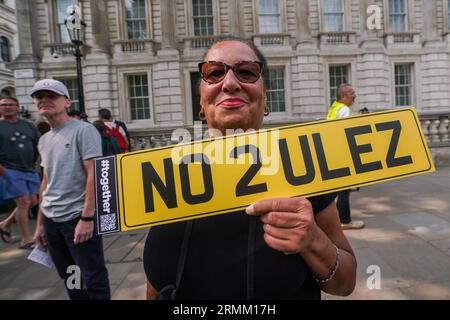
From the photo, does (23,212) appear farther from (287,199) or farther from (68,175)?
(287,199)

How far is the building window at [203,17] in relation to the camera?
16094mm

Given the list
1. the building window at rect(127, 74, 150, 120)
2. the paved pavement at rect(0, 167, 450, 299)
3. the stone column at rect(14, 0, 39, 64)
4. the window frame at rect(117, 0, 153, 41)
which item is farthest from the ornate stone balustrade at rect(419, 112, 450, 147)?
the stone column at rect(14, 0, 39, 64)

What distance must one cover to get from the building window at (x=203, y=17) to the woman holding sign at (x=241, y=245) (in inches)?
650

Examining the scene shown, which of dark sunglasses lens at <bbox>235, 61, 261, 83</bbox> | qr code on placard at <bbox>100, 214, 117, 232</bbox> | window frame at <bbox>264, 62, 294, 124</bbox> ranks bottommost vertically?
qr code on placard at <bbox>100, 214, 117, 232</bbox>

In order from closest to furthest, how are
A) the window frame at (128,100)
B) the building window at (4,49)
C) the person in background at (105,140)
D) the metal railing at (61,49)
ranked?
the person in background at (105,140)
the window frame at (128,100)
the metal railing at (61,49)
the building window at (4,49)

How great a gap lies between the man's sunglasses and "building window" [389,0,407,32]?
19078mm

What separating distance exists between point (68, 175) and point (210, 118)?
1718 millimetres

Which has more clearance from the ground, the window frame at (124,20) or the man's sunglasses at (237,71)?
the window frame at (124,20)

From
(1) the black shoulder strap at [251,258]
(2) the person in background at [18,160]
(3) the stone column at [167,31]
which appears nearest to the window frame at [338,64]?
(3) the stone column at [167,31]

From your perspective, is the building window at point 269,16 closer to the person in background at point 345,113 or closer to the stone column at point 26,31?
the stone column at point 26,31

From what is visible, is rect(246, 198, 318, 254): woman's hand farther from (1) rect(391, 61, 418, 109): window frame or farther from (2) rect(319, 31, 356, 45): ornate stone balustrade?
(1) rect(391, 61, 418, 109): window frame

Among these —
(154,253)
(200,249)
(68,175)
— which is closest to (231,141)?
(200,249)

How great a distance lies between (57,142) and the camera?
94.4 inches

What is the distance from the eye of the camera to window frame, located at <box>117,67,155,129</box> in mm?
15672
